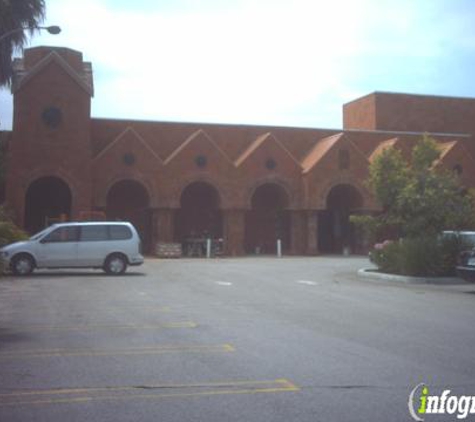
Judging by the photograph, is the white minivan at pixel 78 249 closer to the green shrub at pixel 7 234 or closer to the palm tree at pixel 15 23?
the green shrub at pixel 7 234

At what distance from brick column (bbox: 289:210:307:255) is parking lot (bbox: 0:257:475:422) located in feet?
85.1

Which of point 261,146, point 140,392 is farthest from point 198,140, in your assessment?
point 140,392

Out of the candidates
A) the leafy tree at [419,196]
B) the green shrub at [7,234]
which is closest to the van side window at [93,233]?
the green shrub at [7,234]

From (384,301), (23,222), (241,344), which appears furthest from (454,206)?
(23,222)

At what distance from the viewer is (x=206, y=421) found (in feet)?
17.7

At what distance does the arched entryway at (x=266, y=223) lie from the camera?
144ft

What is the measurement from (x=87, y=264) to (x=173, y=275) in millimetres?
2984

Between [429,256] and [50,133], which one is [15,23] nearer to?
[50,133]

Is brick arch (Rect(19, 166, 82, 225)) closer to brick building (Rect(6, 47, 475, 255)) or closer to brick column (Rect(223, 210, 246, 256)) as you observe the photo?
brick building (Rect(6, 47, 475, 255))

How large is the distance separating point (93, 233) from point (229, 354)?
15475 millimetres

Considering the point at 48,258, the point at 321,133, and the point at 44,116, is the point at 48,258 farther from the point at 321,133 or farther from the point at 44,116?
the point at 321,133

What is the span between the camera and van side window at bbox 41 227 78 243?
22.5 meters

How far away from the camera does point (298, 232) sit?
4206cm
